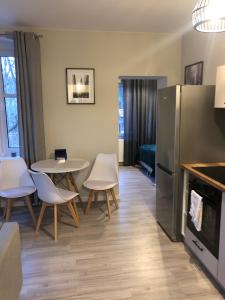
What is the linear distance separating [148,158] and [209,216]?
10.7 feet

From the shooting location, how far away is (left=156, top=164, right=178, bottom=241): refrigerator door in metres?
2.65

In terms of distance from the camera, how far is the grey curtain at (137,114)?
6.04m

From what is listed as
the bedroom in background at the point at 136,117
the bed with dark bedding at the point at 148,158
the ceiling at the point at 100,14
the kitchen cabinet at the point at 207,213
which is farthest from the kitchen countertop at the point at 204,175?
the bedroom in background at the point at 136,117

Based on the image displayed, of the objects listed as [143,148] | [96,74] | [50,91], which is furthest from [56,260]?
[143,148]

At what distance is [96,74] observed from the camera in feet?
12.1

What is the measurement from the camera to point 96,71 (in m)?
3.68

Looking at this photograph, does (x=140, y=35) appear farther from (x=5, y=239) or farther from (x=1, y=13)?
(x=5, y=239)

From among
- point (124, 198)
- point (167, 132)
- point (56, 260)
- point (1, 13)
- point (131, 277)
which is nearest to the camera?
point (131, 277)

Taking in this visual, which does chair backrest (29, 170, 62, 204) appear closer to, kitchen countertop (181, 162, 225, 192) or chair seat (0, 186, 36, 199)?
chair seat (0, 186, 36, 199)

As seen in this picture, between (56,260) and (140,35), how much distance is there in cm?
319

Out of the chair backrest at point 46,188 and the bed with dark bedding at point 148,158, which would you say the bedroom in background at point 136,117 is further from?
the chair backrest at point 46,188

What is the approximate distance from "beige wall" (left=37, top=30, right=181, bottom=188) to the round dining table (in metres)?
0.35

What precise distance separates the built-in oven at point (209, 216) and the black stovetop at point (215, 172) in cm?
8

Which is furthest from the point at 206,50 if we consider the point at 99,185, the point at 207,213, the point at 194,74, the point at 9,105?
the point at 9,105
